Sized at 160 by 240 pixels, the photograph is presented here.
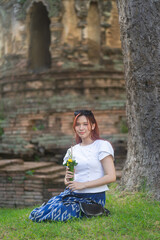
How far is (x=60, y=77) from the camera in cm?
1013

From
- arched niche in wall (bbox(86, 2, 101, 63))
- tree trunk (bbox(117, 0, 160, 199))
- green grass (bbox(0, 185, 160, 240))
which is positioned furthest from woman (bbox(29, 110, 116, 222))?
arched niche in wall (bbox(86, 2, 101, 63))

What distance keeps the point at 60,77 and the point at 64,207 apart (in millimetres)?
7120

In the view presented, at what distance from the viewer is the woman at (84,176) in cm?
339

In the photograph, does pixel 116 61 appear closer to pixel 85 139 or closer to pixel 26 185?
pixel 26 185

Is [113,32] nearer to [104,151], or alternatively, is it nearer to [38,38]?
[38,38]

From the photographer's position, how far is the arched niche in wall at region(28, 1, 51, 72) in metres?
11.1

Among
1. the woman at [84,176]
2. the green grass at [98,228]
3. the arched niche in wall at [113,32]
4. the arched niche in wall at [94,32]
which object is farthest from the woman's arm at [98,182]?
the arched niche in wall at [113,32]

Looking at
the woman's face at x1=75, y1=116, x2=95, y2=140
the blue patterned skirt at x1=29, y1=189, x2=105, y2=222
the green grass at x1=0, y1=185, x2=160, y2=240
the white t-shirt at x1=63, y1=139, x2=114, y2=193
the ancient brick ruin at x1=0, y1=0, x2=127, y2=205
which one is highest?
the ancient brick ruin at x1=0, y1=0, x2=127, y2=205

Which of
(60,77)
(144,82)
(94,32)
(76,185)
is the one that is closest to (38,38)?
(94,32)

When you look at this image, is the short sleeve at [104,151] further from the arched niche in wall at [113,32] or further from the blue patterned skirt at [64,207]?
Result: the arched niche in wall at [113,32]

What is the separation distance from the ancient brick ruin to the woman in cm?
567

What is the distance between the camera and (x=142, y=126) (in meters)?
4.55

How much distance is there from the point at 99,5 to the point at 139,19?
6.52m

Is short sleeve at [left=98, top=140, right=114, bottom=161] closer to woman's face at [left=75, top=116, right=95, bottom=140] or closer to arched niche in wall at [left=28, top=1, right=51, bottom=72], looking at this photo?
woman's face at [left=75, top=116, right=95, bottom=140]
